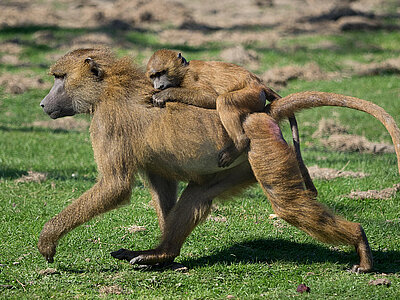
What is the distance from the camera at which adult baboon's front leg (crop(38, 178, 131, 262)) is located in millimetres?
5730

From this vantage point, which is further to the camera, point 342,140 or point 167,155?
point 342,140

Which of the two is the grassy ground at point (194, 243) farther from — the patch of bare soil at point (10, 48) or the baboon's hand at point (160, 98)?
the patch of bare soil at point (10, 48)

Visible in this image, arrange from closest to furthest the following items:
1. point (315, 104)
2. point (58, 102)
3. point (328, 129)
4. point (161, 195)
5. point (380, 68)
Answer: point (315, 104)
point (58, 102)
point (161, 195)
point (328, 129)
point (380, 68)

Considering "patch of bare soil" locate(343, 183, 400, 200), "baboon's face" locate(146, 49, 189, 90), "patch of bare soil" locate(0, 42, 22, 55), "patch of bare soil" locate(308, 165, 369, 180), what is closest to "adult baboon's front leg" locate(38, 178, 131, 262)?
"baboon's face" locate(146, 49, 189, 90)

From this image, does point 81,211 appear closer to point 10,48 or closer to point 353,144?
point 353,144

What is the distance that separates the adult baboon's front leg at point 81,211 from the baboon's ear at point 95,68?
1114 millimetres

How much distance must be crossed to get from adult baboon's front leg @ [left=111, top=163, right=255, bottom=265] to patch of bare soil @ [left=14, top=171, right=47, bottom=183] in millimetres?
3246

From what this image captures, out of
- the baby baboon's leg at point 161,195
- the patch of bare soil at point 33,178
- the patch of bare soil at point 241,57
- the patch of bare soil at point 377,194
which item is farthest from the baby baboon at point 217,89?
the patch of bare soil at point 241,57

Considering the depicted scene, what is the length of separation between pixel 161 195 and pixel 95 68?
4.76 ft

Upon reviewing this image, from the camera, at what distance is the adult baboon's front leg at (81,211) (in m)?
5.73

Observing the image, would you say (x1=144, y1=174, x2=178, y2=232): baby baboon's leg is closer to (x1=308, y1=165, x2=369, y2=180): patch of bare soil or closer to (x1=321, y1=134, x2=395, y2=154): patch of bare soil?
(x1=308, y1=165, x2=369, y2=180): patch of bare soil

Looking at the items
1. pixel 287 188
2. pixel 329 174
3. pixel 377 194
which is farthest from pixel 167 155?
pixel 329 174

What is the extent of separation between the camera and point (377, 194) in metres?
8.04

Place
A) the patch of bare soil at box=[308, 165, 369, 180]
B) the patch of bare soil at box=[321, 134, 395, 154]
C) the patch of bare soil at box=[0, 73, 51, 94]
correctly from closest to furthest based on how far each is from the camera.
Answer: the patch of bare soil at box=[308, 165, 369, 180] → the patch of bare soil at box=[321, 134, 395, 154] → the patch of bare soil at box=[0, 73, 51, 94]
